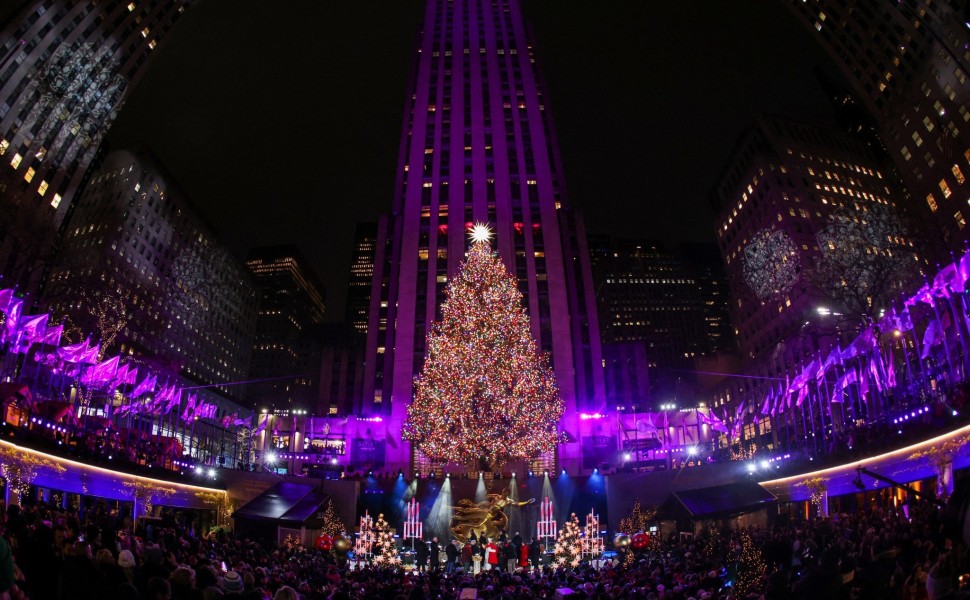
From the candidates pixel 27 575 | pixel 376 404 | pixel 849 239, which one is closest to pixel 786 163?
pixel 849 239

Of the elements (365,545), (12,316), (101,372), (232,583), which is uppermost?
(12,316)

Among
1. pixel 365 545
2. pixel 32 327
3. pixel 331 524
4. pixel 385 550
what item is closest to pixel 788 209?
pixel 331 524

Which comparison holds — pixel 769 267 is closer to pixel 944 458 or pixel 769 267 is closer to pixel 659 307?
pixel 944 458

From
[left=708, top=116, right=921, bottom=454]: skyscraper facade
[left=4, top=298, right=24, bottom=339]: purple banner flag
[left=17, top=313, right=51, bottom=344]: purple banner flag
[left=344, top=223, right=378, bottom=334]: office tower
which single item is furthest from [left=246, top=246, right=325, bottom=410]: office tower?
[left=4, top=298, right=24, bottom=339]: purple banner flag

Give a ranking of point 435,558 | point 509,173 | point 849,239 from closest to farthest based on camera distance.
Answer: point 435,558
point 849,239
point 509,173

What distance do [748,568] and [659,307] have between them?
14463cm

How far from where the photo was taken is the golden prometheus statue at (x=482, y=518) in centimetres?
2964

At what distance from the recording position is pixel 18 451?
2200 cm

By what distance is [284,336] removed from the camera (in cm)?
16375

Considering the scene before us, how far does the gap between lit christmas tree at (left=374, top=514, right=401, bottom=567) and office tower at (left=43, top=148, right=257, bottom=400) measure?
3776 cm

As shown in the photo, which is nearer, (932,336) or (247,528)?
(932,336)

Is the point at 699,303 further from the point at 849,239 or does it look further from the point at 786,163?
the point at 849,239

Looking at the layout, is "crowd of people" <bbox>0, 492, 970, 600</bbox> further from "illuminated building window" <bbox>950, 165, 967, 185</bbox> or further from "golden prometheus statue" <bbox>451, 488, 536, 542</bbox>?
"illuminated building window" <bbox>950, 165, 967, 185</bbox>

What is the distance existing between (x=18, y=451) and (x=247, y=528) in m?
12.1
